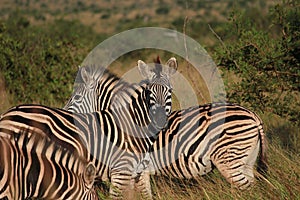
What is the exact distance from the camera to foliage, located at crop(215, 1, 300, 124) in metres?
6.66

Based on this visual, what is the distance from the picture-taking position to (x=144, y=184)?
5.38 meters

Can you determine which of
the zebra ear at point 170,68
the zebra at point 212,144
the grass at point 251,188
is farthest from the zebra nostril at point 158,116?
the grass at point 251,188

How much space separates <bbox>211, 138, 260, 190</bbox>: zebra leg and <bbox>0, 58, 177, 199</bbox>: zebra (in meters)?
0.70

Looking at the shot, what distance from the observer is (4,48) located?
10.2 metres

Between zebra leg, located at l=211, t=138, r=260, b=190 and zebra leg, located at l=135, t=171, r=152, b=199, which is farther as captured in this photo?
zebra leg, located at l=135, t=171, r=152, b=199

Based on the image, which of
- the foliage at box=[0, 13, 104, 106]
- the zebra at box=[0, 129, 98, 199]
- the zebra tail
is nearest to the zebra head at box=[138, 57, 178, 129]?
the zebra tail

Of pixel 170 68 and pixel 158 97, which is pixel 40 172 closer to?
pixel 158 97

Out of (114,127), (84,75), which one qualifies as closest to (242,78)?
(84,75)

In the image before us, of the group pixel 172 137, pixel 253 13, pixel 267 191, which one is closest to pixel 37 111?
pixel 172 137

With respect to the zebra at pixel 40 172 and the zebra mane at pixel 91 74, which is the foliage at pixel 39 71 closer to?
the zebra mane at pixel 91 74

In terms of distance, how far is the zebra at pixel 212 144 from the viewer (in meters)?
5.25

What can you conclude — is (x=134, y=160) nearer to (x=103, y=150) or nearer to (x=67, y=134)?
(x=103, y=150)

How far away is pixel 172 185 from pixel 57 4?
2371 inches

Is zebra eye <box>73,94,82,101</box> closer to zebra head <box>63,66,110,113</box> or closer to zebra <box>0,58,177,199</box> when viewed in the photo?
zebra head <box>63,66,110,113</box>
